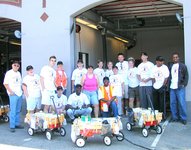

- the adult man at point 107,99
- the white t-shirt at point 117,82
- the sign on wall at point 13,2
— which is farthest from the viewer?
the sign on wall at point 13,2

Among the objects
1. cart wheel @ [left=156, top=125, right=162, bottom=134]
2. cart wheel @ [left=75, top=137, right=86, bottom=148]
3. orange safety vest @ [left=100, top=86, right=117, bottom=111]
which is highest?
orange safety vest @ [left=100, top=86, right=117, bottom=111]

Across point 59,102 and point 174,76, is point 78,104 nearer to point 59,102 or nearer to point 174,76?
point 59,102

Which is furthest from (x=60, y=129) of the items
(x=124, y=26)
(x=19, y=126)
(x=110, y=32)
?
(x=124, y=26)

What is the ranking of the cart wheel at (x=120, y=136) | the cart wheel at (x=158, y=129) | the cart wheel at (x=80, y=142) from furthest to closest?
the cart wheel at (x=158, y=129)
the cart wheel at (x=120, y=136)
the cart wheel at (x=80, y=142)

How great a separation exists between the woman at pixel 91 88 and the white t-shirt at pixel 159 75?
1.68m

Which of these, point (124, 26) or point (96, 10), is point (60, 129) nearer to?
point (96, 10)

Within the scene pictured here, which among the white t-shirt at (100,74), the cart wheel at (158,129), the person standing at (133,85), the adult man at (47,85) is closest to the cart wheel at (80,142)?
the cart wheel at (158,129)

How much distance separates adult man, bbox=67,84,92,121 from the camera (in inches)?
354

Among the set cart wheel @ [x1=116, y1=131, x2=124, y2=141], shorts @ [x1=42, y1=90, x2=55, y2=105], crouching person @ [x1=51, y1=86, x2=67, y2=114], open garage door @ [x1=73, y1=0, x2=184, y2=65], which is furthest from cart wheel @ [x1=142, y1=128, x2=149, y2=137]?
open garage door @ [x1=73, y1=0, x2=184, y2=65]

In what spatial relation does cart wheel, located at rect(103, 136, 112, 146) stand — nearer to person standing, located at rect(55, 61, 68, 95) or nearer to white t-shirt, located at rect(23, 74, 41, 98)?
white t-shirt, located at rect(23, 74, 41, 98)

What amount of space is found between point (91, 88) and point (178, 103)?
8.07ft

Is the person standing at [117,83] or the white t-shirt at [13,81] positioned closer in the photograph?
the white t-shirt at [13,81]

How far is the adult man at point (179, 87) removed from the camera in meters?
9.01

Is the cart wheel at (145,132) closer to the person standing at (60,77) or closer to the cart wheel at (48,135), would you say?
the cart wheel at (48,135)
